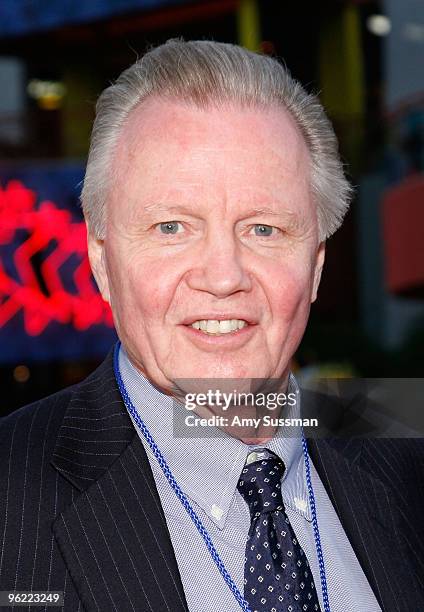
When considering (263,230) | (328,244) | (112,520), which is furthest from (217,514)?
(328,244)

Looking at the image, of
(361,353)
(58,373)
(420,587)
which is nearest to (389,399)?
(420,587)

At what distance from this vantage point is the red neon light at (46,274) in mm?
13648

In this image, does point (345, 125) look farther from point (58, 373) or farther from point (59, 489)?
point (59, 489)

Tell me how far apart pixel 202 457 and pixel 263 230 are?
53 cm

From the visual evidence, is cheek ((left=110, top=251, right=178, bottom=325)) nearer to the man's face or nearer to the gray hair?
the man's face

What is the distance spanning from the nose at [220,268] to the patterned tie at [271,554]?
433mm

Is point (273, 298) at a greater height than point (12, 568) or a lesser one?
greater

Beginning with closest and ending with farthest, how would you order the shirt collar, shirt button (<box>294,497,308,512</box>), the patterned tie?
the patterned tie < the shirt collar < shirt button (<box>294,497,308,512</box>)

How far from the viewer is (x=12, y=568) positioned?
7.09 feet

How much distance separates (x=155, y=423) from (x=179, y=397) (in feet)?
0.30

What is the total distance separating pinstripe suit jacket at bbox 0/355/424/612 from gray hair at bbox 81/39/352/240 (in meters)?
0.46

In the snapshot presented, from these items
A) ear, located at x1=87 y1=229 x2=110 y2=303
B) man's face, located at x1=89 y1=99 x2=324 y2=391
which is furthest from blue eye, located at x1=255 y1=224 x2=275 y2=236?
ear, located at x1=87 y1=229 x2=110 y2=303

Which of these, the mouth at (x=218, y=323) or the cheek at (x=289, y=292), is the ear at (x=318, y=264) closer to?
the cheek at (x=289, y=292)

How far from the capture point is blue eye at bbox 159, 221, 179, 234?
7.72ft
